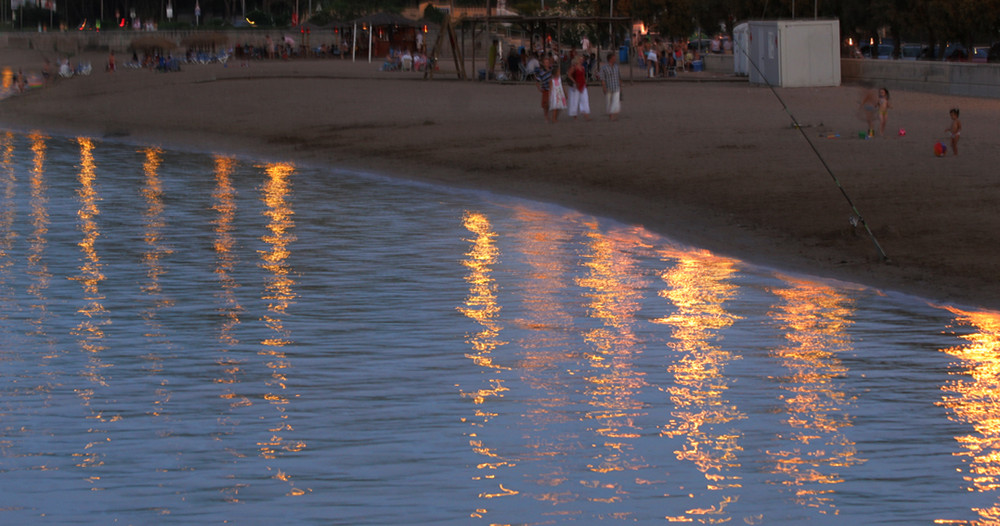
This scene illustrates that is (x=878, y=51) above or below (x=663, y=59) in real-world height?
above

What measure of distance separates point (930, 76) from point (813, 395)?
31.0 meters

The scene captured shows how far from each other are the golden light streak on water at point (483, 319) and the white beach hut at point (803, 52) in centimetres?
2519

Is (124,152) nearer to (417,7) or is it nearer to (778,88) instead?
(778,88)

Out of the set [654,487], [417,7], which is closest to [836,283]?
[654,487]

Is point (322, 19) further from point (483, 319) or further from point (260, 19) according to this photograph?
point (483, 319)

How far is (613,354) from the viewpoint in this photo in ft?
29.8

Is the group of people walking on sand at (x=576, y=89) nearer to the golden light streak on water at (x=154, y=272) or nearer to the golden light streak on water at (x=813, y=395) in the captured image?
the golden light streak on water at (x=154, y=272)

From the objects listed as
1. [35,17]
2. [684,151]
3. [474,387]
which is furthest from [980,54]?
[35,17]

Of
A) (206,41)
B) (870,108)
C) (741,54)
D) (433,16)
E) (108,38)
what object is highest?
(433,16)

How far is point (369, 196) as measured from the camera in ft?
61.4

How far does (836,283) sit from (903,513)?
19.6 feet

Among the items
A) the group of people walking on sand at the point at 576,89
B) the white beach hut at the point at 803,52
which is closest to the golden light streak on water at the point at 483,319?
the group of people walking on sand at the point at 576,89

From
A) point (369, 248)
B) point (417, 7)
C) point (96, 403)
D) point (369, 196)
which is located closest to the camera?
point (96, 403)

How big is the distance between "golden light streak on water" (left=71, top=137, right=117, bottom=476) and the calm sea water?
1.6 inches
